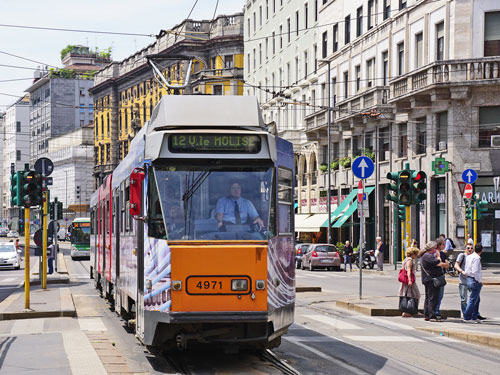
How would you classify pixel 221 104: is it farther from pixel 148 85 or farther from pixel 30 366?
pixel 148 85

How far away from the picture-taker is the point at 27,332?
15.8m

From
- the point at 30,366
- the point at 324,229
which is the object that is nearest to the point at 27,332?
the point at 30,366

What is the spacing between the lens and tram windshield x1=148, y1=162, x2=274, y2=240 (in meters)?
11.1

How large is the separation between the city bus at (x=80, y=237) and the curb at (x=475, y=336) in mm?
43856

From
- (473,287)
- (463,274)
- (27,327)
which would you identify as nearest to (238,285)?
(27,327)

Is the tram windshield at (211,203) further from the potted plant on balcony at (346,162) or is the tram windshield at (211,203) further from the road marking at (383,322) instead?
the potted plant on balcony at (346,162)

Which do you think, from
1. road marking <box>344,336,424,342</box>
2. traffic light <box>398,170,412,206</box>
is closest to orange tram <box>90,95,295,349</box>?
road marking <box>344,336,424,342</box>

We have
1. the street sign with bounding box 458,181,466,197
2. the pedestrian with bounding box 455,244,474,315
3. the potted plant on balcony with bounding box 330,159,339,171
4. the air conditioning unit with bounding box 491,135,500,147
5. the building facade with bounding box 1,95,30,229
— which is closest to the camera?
the pedestrian with bounding box 455,244,474,315

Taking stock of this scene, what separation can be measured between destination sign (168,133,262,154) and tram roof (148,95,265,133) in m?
0.28

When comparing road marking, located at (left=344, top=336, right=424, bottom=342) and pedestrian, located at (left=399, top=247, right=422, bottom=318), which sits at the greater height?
pedestrian, located at (left=399, top=247, right=422, bottom=318)

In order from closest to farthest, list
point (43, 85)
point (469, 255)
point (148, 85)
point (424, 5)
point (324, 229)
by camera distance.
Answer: point (469, 255)
point (424, 5)
point (324, 229)
point (148, 85)
point (43, 85)

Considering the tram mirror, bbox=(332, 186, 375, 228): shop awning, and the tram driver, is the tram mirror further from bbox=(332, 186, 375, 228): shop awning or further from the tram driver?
bbox=(332, 186, 375, 228): shop awning

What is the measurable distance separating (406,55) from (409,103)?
2926mm

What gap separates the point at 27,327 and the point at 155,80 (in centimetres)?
7328
